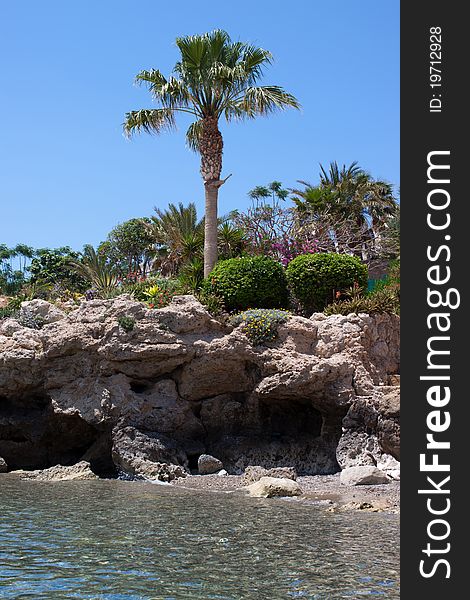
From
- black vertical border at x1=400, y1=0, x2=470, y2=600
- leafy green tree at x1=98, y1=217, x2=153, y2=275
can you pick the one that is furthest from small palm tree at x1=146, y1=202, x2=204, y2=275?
black vertical border at x1=400, y1=0, x2=470, y2=600

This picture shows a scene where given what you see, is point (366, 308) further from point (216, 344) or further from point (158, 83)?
point (158, 83)

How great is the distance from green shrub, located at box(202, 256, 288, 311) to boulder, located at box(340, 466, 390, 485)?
6.98 meters

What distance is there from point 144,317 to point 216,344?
1875 mm

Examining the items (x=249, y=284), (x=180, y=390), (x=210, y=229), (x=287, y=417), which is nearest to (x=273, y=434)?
(x=287, y=417)

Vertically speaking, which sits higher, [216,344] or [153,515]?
[216,344]

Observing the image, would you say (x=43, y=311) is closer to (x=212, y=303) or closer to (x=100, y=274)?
(x=212, y=303)

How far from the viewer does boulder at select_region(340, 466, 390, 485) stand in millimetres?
15289

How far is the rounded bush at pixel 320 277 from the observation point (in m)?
21.4

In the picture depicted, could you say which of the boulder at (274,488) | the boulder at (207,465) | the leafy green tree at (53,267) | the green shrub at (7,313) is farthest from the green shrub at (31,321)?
the leafy green tree at (53,267)

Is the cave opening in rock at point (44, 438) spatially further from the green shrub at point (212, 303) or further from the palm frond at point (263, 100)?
the palm frond at point (263, 100)

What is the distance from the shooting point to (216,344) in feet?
60.0

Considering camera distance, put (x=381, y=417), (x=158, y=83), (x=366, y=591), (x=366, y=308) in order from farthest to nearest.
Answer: (x=158, y=83) → (x=366, y=308) → (x=381, y=417) → (x=366, y=591)

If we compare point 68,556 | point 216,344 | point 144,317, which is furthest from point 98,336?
point 68,556

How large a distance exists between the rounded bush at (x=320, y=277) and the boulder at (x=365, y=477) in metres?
6.84
